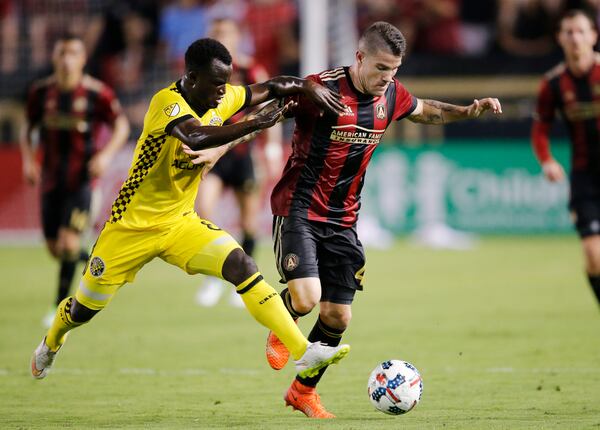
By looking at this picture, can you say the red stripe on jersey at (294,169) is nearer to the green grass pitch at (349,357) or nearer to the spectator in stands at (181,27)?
the green grass pitch at (349,357)

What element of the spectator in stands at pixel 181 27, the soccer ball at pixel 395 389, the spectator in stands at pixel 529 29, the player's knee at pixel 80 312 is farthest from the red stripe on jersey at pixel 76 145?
the spectator in stands at pixel 529 29

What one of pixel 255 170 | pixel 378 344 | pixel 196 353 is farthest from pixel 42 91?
pixel 378 344

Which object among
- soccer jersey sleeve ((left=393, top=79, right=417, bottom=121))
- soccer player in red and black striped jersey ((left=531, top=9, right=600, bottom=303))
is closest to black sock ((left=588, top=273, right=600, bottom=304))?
soccer player in red and black striped jersey ((left=531, top=9, right=600, bottom=303))

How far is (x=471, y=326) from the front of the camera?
34.7 feet

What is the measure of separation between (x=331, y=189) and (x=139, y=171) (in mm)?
1152

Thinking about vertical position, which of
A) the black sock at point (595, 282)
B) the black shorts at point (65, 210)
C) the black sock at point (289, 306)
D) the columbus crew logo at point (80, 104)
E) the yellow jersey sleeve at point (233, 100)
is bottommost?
the black shorts at point (65, 210)

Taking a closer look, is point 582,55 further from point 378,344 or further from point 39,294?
point 39,294

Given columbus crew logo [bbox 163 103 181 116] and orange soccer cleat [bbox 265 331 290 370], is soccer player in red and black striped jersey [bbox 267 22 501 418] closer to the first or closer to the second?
orange soccer cleat [bbox 265 331 290 370]

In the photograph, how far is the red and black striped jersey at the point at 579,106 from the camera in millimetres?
9648

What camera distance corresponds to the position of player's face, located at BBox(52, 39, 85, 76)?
36.3 ft

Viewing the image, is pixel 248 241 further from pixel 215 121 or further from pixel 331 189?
pixel 215 121

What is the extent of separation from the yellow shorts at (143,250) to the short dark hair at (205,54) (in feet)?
3.16

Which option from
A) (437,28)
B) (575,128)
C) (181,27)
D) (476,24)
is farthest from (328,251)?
(476,24)

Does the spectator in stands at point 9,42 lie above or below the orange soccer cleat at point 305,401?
below
